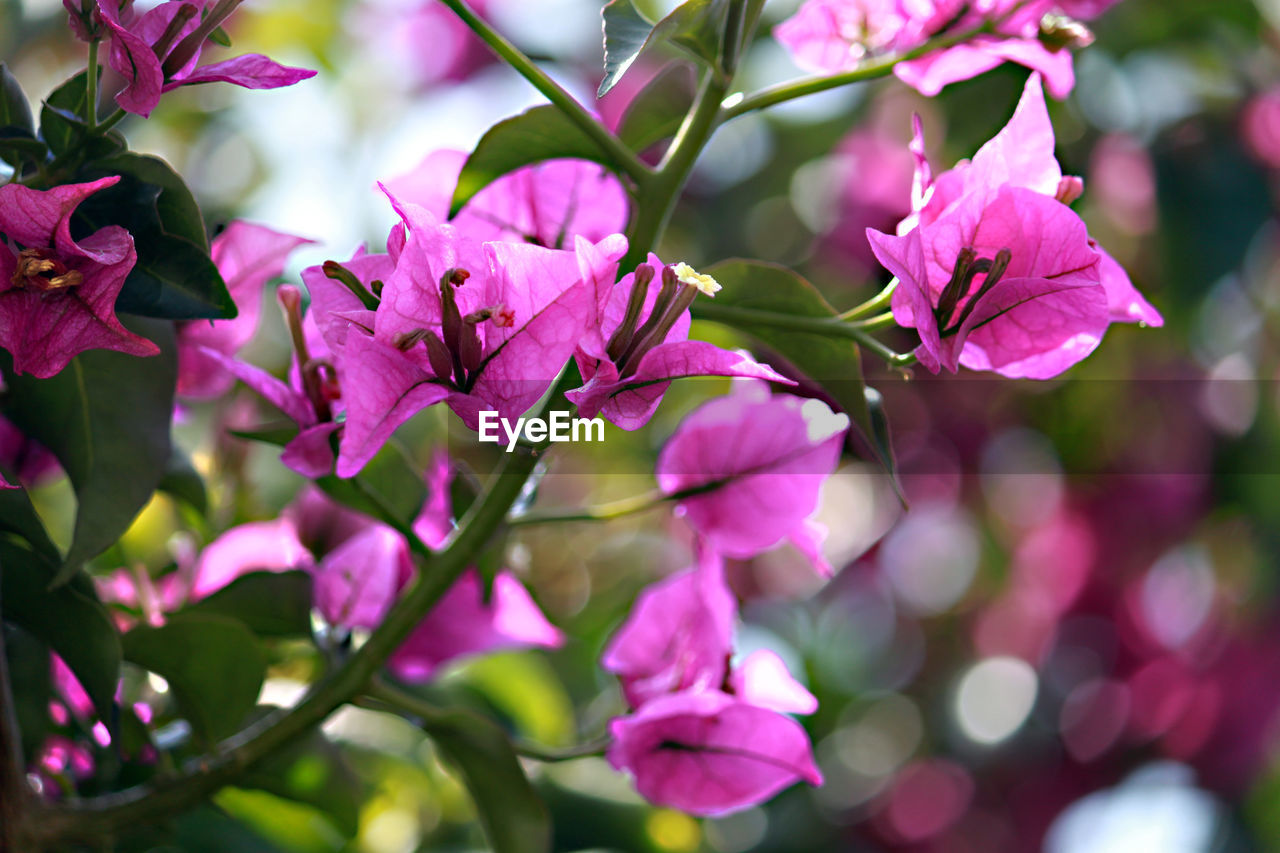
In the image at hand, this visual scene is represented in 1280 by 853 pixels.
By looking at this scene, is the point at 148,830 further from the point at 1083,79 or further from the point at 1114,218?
the point at 1114,218

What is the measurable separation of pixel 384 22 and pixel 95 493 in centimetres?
132

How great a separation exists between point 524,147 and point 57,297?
0.17 m

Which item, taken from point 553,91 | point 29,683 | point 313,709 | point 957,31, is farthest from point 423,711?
point 957,31

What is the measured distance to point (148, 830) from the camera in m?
0.48

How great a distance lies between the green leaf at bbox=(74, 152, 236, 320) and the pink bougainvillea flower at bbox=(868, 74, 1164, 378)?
22 centimetres

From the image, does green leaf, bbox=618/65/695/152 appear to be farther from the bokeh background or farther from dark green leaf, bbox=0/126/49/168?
the bokeh background

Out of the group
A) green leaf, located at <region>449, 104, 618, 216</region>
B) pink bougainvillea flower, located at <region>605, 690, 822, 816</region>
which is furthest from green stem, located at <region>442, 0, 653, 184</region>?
pink bougainvillea flower, located at <region>605, 690, 822, 816</region>

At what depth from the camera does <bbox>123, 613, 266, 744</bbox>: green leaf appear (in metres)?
0.44

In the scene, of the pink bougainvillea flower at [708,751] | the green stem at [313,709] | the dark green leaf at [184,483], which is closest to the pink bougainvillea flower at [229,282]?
the dark green leaf at [184,483]

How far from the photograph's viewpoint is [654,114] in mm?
506

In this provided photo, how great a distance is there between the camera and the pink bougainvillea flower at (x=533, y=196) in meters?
0.47

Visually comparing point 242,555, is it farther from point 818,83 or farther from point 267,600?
point 818,83

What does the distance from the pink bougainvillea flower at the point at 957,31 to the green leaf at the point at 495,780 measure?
0.33 meters

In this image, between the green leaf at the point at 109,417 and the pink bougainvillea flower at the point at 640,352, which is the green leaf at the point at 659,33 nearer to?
the pink bougainvillea flower at the point at 640,352
